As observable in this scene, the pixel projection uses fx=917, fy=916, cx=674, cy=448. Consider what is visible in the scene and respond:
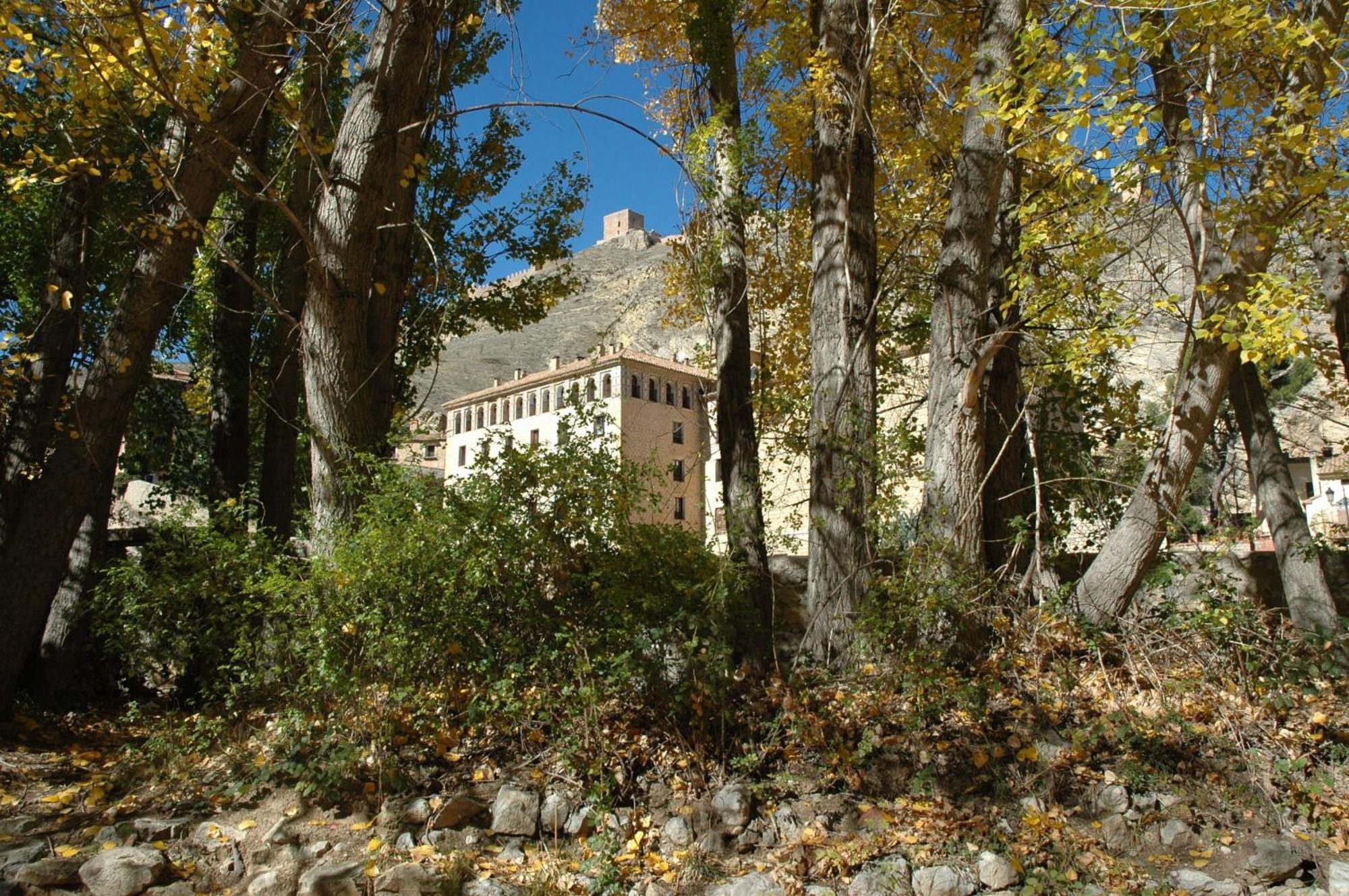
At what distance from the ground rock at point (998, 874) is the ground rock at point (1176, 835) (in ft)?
3.20

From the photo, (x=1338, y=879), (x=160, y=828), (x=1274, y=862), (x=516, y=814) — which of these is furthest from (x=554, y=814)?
(x=1338, y=879)

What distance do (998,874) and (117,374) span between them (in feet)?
22.7

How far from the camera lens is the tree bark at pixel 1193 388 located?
20.8ft

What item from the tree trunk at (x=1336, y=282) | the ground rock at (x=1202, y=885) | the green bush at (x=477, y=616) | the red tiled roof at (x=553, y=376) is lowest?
the ground rock at (x=1202, y=885)

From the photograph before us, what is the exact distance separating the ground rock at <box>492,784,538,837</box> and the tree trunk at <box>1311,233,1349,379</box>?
8139mm

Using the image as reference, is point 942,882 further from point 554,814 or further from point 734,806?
point 554,814

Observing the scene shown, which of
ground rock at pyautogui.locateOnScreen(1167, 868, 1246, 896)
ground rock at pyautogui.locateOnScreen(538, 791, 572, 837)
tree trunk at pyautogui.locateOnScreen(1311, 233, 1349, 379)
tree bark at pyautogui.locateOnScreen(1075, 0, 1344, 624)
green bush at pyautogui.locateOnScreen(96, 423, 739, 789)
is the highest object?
tree trunk at pyautogui.locateOnScreen(1311, 233, 1349, 379)

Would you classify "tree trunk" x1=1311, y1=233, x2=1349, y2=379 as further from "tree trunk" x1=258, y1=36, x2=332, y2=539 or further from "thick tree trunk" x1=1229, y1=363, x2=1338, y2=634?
"tree trunk" x1=258, y1=36, x2=332, y2=539

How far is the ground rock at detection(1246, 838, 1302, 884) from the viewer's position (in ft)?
16.2

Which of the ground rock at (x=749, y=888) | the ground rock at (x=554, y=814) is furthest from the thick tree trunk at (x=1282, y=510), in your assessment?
the ground rock at (x=554, y=814)

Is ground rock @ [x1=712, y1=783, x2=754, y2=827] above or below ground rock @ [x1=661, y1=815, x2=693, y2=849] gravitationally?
above

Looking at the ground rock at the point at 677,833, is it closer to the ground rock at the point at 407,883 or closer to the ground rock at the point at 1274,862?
the ground rock at the point at 407,883

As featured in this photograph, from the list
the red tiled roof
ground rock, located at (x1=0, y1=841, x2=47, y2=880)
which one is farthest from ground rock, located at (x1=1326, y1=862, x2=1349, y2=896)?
the red tiled roof

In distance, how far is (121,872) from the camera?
4.68 metres
